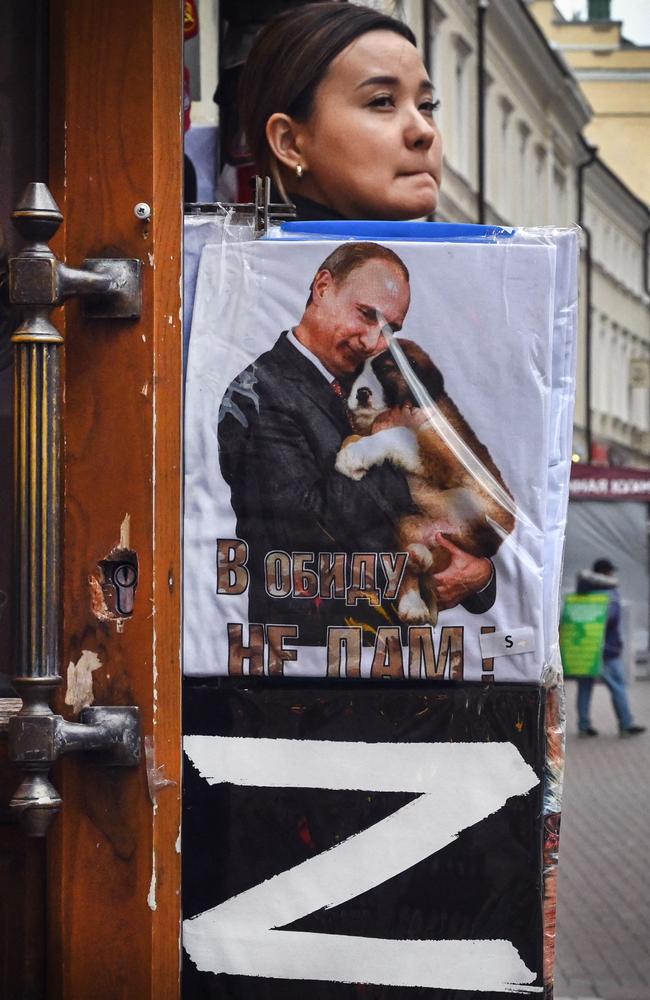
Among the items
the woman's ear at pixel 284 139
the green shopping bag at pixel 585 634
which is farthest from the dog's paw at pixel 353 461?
the green shopping bag at pixel 585 634

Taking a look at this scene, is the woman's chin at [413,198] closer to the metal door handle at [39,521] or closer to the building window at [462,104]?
the metal door handle at [39,521]

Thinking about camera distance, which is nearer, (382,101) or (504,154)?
(382,101)

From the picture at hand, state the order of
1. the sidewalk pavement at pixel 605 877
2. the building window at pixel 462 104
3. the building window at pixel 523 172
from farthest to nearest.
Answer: the building window at pixel 523 172
the building window at pixel 462 104
the sidewalk pavement at pixel 605 877

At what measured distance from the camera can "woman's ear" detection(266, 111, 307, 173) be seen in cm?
228

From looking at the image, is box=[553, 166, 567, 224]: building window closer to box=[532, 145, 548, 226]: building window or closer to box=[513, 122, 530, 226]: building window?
box=[532, 145, 548, 226]: building window

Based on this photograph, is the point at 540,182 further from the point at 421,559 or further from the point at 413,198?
the point at 421,559

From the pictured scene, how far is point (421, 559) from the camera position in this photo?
1.85 meters

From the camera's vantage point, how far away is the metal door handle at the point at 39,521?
1683mm

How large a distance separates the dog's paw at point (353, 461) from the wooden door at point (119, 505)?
0.65ft

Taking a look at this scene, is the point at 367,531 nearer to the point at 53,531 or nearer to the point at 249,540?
the point at 249,540

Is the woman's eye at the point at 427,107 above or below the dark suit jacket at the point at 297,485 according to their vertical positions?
above

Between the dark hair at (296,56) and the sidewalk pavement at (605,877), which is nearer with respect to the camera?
the dark hair at (296,56)

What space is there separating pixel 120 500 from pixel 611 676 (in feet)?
44.3

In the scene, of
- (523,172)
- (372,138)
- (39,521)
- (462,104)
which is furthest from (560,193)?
(39,521)
